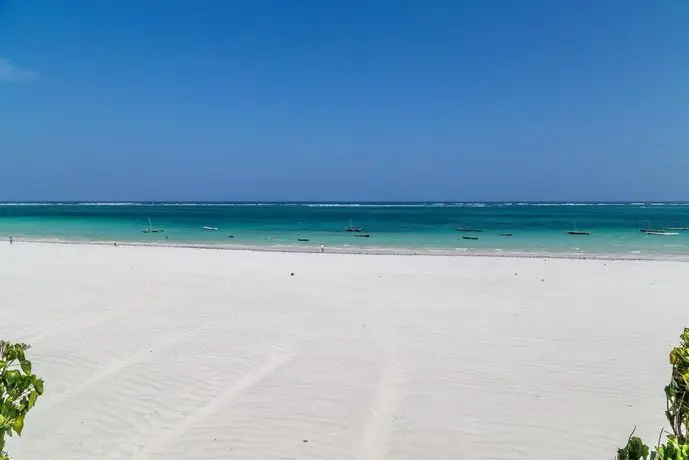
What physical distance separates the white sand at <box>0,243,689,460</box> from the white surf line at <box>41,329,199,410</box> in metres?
0.03

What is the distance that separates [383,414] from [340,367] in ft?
5.23

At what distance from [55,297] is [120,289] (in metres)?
1.64

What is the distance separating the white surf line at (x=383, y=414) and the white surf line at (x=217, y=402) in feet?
5.43

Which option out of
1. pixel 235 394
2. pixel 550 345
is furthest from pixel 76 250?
pixel 550 345

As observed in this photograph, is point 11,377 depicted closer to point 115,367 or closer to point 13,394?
point 13,394

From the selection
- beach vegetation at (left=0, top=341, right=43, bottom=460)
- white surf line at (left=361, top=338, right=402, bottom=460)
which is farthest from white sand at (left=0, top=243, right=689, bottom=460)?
beach vegetation at (left=0, top=341, right=43, bottom=460)

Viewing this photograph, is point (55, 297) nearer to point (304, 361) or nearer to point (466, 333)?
point (304, 361)

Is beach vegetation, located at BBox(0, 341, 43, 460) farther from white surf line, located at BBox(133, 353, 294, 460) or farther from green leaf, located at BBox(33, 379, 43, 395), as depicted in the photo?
white surf line, located at BBox(133, 353, 294, 460)

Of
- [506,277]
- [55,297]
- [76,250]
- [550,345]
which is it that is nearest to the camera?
[550,345]

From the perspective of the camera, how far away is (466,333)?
8.66m

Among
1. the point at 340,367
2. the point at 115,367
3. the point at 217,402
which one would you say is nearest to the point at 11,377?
the point at 217,402

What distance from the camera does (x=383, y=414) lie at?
523 centimetres

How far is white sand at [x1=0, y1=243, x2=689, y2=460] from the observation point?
4727 mm

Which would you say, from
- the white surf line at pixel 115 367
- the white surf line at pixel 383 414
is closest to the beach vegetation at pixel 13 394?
the white surf line at pixel 383 414
